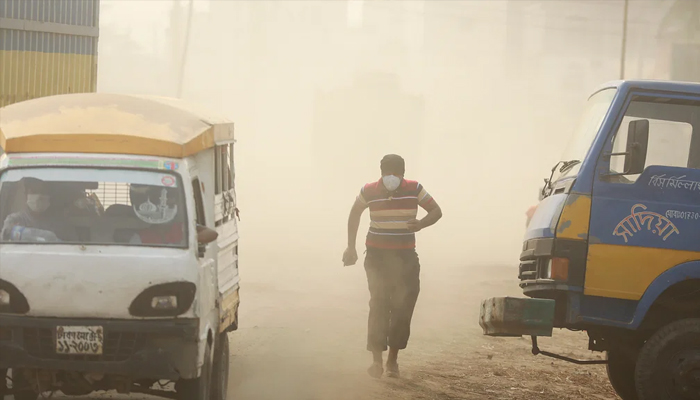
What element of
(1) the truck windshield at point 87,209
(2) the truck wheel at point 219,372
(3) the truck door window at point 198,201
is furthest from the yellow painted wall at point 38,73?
(1) the truck windshield at point 87,209

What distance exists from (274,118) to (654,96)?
6962cm

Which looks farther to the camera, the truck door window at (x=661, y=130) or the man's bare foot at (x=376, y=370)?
the man's bare foot at (x=376, y=370)

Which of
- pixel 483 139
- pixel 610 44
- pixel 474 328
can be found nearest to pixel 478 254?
pixel 474 328

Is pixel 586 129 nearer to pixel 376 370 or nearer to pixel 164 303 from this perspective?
pixel 376 370

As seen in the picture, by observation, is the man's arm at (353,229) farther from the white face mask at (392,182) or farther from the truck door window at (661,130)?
the truck door window at (661,130)

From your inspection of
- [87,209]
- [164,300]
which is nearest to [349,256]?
[87,209]

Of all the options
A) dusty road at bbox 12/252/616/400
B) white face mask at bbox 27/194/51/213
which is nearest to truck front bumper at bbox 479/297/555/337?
dusty road at bbox 12/252/616/400

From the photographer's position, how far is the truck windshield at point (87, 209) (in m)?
6.94

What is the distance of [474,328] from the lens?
1409 cm

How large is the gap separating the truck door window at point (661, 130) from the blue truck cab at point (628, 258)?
0.09m

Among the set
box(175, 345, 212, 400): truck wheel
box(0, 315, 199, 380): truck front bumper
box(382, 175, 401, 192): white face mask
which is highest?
box(382, 175, 401, 192): white face mask

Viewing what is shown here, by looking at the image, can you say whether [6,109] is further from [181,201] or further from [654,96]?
[654,96]

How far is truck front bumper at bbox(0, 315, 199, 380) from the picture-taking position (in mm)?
6562

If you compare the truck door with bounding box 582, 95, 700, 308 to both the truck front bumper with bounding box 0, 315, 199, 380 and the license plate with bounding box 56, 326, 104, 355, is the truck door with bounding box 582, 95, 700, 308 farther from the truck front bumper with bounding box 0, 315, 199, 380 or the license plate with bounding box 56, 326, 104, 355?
the license plate with bounding box 56, 326, 104, 355
